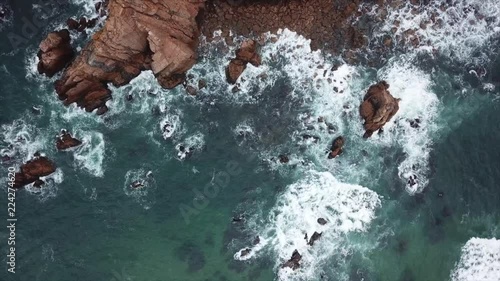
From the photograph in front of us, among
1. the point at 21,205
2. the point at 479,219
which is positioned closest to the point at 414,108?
the point at 479,219

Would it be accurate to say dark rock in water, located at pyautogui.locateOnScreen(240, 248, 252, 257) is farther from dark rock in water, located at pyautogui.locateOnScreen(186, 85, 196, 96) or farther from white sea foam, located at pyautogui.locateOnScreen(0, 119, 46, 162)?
white sea foam, located at pyautogui.locateOnScreen(0, 119, 46, 162)

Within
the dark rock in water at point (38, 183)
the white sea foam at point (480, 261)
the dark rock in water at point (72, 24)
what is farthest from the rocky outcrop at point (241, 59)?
the white sea foam at point (480, 261)

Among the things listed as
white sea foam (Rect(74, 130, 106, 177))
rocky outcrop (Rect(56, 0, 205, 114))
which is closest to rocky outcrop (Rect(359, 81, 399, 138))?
rocky outcrop (Rect(56, 0, 205, 114))

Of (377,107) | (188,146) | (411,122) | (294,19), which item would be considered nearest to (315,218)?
(377,107)

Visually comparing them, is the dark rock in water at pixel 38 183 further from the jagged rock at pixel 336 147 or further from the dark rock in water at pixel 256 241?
the jagged rock at pixel 336 147

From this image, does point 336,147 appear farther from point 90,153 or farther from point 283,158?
point 90,153

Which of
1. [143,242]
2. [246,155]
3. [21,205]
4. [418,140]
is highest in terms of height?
[418,140]

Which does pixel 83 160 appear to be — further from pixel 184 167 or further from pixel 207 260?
pixel 207 260

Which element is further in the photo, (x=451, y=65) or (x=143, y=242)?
(x=451, y=65)
